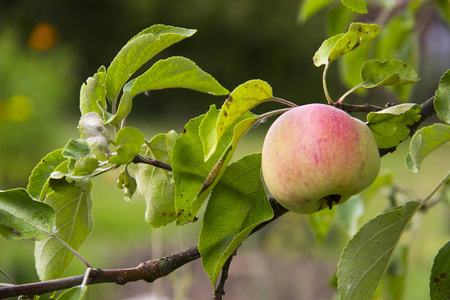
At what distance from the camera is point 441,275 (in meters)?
0.50

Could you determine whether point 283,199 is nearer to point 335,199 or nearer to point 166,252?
point 335,199

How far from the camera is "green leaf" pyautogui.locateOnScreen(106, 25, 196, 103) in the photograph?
46cm

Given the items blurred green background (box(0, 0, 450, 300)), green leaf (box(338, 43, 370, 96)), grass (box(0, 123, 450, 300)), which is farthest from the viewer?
blurred green background (box(0, 0, 450, 300))

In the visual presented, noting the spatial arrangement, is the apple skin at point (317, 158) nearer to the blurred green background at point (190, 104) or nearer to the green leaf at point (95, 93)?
the green leaf at point (95, 93)

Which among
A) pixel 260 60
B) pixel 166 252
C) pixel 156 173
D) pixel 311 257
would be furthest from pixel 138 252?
pixel 260 60

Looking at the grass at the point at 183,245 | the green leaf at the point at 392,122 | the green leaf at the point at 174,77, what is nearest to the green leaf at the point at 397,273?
the green leaf at the point at 392,122

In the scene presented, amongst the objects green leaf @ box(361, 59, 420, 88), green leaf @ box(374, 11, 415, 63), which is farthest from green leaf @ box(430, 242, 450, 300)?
green leaf @ box(374, 11, 415, 63)

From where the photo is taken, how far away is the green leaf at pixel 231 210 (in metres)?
0.46

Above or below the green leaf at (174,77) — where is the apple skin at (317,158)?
below

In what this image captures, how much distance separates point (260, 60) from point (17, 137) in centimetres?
515

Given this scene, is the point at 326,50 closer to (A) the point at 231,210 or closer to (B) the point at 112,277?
(A) the point at 231,210

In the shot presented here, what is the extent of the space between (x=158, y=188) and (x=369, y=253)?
22 cm

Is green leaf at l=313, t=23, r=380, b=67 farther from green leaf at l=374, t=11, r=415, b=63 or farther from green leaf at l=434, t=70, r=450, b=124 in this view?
green leaf at l=374, t=11, r=415, b=63

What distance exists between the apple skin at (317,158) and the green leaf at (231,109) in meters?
0.04
